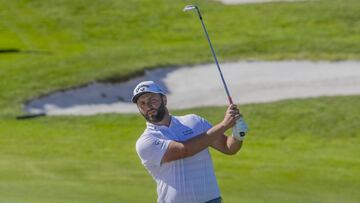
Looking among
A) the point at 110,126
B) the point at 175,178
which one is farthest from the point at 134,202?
the point at 110,126

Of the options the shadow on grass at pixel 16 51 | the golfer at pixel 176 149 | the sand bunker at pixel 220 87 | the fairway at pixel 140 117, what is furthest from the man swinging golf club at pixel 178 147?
the shadow on grass at pixel 16 51

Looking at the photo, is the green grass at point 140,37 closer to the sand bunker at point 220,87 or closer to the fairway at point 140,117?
the fairway at point 140,117

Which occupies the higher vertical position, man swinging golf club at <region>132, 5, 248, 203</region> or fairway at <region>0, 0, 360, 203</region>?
man swinging golf club at <region>132, 5, 248, 203</region>

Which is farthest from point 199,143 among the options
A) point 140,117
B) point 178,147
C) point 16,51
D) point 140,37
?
point 140,37

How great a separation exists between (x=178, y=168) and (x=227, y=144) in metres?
0.44

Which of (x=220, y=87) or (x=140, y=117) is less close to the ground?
(x=140, y=117)

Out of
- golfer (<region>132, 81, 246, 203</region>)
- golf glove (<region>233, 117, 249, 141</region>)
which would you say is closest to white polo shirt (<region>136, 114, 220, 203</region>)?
golfer (<region>132, 81, 246, 203</region>)

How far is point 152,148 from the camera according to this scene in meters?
7.66

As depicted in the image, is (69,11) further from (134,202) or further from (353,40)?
(134,202)

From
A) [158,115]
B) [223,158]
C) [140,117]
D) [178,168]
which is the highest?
[158,115]

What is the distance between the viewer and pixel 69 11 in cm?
3778

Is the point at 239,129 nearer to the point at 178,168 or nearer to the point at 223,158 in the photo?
the point at 178,168

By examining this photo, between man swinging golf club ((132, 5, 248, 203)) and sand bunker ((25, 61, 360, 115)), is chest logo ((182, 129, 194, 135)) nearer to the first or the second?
man swinging golf club ((132, 5, 248, 203))

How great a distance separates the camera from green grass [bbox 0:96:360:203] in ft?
49.0
